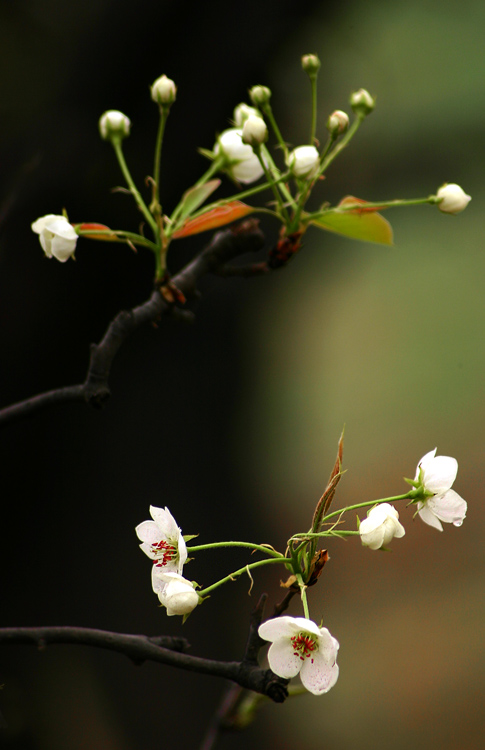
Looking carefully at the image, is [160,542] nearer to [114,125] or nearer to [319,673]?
[319,673]

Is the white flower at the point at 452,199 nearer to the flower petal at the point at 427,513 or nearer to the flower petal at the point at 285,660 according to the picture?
the flower petal at the point at 427,513

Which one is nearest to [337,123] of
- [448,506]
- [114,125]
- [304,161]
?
[304,161]

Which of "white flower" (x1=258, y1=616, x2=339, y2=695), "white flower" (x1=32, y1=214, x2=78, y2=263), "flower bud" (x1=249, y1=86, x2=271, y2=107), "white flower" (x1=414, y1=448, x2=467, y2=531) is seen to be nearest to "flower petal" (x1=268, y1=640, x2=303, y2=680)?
"white flower" (x1=258, y1=616, x2=339, y2=695)

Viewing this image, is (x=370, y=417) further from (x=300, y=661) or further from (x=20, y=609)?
(x=300, y=661)

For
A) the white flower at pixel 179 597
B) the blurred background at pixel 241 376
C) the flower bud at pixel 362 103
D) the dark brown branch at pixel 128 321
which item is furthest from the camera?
the blurred background at pixel 241 376

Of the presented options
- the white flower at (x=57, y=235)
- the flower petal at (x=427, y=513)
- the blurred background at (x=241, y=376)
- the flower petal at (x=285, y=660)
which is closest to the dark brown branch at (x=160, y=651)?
the flower petal at (x=285, y=660)
